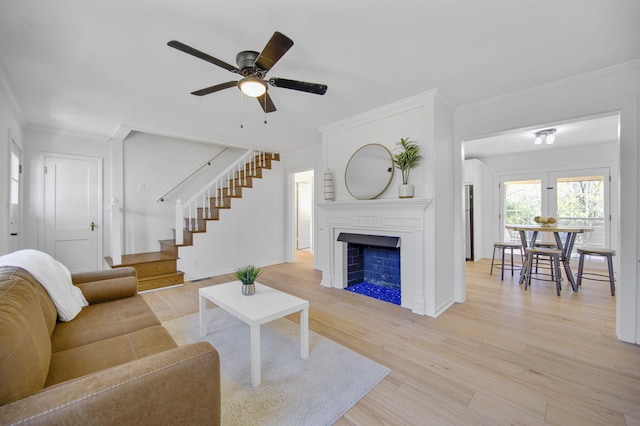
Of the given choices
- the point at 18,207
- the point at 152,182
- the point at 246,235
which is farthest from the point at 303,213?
the point at 18,207

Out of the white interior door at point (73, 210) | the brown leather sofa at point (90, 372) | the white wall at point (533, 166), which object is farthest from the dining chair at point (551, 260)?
the white interior door at point (73, 210)

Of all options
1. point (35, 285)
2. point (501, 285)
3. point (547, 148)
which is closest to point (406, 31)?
point (35, 285)

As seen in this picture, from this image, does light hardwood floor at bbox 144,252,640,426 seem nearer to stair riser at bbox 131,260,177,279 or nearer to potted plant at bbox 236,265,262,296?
stair riser at bbox 131,260,177,279

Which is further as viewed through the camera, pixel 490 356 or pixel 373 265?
pixel 373 265

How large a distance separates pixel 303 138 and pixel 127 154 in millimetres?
3098

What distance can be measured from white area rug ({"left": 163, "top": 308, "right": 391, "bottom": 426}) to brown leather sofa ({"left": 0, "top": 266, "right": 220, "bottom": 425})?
543 mm

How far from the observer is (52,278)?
1.83 metres

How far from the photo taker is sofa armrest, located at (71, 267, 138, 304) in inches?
86.1

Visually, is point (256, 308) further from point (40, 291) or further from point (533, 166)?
point (533, 166)

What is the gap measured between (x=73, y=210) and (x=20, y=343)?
4.36 meters

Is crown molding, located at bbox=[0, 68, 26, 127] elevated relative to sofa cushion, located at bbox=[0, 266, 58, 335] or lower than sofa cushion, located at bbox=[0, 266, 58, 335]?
elevated

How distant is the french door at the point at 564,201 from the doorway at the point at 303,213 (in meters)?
4.93

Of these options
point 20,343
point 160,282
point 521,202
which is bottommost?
point 160,282

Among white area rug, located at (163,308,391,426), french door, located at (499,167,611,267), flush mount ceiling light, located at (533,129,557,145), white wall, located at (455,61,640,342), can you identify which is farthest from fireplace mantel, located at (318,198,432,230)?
french door, located at (499,167,611,267)
